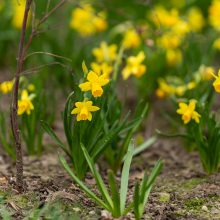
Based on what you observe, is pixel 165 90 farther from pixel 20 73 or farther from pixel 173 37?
pixel 20 73

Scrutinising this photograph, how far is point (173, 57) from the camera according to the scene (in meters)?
4.30

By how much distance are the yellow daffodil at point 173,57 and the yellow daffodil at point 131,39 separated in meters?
0.28

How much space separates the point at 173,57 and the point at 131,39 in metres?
0.39

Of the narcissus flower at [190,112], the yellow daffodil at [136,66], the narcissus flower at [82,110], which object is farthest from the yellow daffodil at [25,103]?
the narcissus flower at [190,112]

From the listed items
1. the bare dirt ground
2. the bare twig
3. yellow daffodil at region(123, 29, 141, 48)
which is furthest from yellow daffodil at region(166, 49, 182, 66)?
the bare twig

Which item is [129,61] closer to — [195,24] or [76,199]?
[76,199]

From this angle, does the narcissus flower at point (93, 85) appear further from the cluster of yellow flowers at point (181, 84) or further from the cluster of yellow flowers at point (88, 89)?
the cluster of yellow flowers at point (181, 84)

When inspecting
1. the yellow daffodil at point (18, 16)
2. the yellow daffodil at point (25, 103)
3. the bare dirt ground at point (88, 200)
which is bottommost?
the bare dirt ground at point (88, 200)

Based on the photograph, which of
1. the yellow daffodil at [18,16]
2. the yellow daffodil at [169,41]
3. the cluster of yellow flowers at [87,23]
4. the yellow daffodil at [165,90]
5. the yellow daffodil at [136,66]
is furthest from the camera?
the yellow daffodil at [18,16]

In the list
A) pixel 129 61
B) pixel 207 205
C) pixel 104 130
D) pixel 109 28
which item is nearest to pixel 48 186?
pixel 104 130

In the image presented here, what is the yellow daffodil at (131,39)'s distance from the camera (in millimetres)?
4320

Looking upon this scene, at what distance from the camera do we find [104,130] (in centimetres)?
301

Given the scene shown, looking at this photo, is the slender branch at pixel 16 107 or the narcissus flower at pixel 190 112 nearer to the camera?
the slender branch at pixel 16 107

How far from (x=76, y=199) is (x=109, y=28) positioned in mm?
2955
